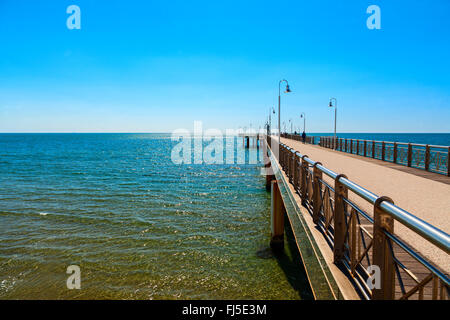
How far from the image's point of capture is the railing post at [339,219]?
3502 millimetres

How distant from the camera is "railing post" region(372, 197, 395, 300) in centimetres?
225

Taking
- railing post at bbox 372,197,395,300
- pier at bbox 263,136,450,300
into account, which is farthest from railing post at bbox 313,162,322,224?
railing post at bbox 372,197,395,300

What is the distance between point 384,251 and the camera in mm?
2262

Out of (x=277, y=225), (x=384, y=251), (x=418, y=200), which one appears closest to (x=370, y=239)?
(x=384, y=251)

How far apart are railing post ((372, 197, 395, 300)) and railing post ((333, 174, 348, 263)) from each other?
1.14m

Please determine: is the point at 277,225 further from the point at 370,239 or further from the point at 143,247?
the point at 370,239

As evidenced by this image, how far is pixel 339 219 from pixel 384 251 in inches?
51.0

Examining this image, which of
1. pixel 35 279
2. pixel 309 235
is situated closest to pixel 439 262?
pixel 309 235

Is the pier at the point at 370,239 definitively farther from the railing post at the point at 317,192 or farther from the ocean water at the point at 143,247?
the ocean water at the point at 143,247

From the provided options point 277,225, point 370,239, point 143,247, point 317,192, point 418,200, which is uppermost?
point 317,192

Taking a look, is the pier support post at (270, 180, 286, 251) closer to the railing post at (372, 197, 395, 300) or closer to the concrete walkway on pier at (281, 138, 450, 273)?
the concrete walkway on pier at (281, 138, 450, 273)

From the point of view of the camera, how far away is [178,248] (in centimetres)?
952

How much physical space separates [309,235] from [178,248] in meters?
6.02
